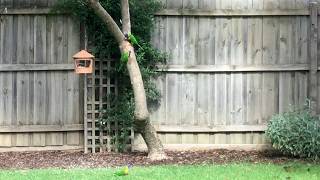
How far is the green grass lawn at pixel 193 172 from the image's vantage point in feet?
23.9

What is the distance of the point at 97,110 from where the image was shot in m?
9.41

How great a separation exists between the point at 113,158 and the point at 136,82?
130 cm

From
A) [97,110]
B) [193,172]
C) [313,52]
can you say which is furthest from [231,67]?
[193,172]

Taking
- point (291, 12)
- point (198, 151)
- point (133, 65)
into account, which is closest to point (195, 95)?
point (198, 151)

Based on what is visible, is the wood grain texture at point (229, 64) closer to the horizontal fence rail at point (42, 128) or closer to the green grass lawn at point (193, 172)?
the horizontal fence rail at point (42, 128)

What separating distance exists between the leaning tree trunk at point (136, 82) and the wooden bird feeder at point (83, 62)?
1.83ft

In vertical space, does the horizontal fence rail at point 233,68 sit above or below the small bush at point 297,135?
above

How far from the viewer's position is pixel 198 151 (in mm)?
9531

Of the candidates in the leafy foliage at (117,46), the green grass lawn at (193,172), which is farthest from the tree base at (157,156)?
the leafy foliage at (117,46)

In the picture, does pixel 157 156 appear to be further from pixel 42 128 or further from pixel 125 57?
pixel 42 128

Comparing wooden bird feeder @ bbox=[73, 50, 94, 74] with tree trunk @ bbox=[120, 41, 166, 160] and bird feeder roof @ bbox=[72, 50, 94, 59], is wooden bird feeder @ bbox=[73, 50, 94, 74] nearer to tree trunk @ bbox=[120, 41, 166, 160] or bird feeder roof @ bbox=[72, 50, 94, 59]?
bird feeder roof @ bbox=[72, 50, 94, 59]

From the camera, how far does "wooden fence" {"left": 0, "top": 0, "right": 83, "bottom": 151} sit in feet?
31.0

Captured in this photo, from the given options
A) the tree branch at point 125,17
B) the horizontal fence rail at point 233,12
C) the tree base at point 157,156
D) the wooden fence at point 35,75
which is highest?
the horizontal fence rail at point 233,12

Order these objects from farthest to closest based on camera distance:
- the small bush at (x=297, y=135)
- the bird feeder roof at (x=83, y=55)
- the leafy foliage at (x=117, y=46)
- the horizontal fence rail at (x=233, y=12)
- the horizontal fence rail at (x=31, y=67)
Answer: the horizontal fence rail at (x=233, y=12) → the horizontal fence rail at (x=31, y=67) → the leafy foliage at (x=117, y=46) → the bird feeder roof at (x=83, y=55) → the small bush at (x=297, y=135)
